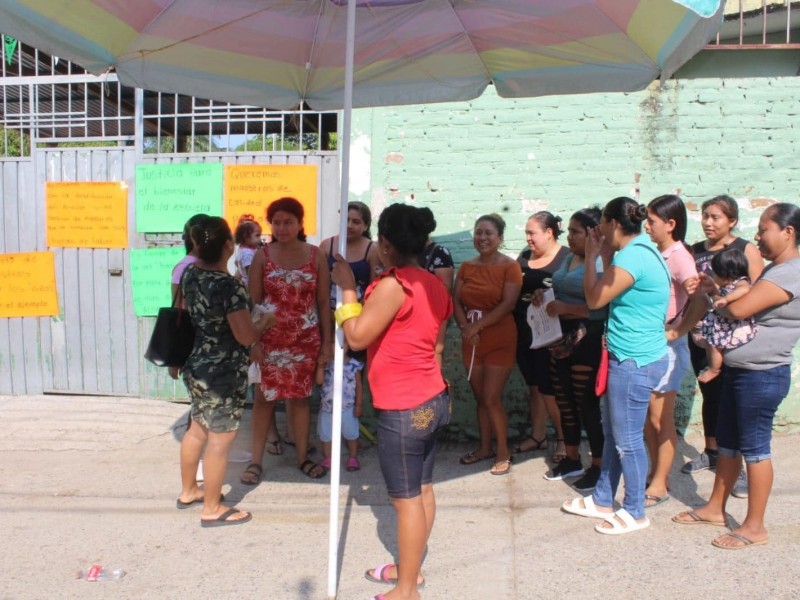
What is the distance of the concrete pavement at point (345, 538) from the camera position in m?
3.51

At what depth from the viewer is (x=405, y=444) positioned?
3.16m

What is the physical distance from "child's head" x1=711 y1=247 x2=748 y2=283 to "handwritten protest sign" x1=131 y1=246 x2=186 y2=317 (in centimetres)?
422

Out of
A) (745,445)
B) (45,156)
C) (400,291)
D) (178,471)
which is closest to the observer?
(400,291)

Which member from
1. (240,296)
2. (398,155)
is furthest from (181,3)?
(398,155)

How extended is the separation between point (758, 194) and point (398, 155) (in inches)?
105

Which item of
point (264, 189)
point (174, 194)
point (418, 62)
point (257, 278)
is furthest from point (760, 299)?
point (174, 194)

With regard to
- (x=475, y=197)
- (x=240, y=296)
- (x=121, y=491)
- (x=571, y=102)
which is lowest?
(x=121, y=491)

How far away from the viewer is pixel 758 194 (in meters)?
5.47

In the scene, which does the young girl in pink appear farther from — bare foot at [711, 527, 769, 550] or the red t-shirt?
bare foot at [711, 527, 769, 550]

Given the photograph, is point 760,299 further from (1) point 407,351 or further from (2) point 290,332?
(2) point 290,332

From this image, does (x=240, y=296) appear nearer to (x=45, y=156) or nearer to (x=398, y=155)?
(x=398, y=155)

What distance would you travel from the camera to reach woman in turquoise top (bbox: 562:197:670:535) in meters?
3.80

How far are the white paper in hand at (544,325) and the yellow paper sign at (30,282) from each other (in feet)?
13.8

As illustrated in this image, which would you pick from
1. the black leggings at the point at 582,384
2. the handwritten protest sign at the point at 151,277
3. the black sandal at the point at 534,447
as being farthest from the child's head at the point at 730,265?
the handwritten protest sign at the point at 151,277
